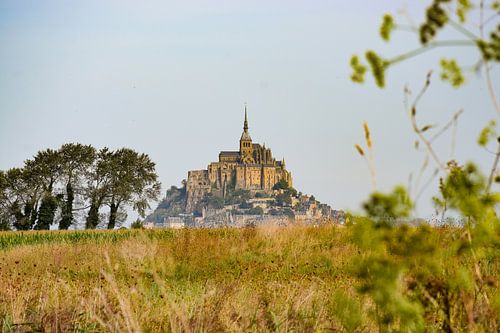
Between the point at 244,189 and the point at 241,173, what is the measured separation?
515 cm

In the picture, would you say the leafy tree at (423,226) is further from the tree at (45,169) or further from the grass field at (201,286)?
the tree at (45,169)

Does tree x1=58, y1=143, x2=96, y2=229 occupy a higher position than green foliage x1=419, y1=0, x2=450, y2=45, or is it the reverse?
tree x1=58, y1=143, x2=96, y2=229

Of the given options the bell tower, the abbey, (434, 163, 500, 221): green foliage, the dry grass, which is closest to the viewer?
(434, 163, 500, 221): green foliage

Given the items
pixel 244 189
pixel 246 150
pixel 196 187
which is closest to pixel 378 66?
pixel 244 189

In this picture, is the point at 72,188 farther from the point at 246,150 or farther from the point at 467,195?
the point at 246,150

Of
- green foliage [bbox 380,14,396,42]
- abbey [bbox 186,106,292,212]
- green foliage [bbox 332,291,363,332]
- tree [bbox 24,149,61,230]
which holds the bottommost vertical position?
green foliage [bbox 332,291,363,332]

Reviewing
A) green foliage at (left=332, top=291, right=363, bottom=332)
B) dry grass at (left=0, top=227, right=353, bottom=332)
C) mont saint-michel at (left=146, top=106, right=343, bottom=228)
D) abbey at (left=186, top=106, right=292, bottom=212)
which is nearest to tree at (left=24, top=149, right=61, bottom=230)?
dry grass at (left=0, top=227, right=353, bottom=332)

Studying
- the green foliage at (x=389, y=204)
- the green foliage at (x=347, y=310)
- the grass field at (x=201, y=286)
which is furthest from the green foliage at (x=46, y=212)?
the green foliage at (x=389, y=204)

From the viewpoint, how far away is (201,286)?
749 cm

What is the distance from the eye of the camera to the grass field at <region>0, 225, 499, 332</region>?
471 centimetres

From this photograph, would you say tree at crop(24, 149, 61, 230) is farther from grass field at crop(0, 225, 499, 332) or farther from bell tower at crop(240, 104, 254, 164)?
bell tower at crop(240, 104, 254, 164)

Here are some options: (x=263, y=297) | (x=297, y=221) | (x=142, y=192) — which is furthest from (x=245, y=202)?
(x=263, y=297)

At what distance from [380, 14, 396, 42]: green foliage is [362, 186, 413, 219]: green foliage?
578 mm

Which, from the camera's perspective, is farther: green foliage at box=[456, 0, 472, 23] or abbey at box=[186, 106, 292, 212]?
abbey at box=[186, 106, 292, 212]
